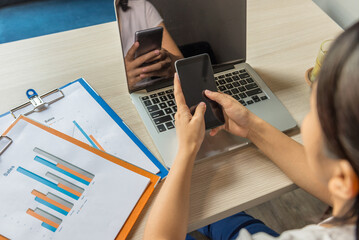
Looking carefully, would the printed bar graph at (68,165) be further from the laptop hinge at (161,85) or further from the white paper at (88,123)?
the laptop hinge at (161,85)

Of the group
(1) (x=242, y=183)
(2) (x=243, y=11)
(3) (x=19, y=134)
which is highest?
(2) (x=243, y=11)

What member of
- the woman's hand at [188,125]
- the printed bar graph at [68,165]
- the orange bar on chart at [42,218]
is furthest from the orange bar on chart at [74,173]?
the woman's hand at [188,125]

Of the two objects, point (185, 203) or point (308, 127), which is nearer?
point (308, 127)

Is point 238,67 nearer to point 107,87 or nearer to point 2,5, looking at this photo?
point 107,87

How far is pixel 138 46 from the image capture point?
31.1 inches

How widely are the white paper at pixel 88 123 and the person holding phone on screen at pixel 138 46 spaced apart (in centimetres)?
12

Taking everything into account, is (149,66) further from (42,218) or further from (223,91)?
(42,218)

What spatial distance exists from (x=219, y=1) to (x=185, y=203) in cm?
50

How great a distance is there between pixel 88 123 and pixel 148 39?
0.25 metres

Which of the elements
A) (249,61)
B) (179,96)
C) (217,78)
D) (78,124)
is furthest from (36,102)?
(249,61)

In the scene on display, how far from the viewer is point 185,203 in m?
0.66

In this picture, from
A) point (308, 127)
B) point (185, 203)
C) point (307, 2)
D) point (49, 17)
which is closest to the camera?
point (308, 127)

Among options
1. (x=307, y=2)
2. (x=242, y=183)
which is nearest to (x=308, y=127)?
(x=242, y=183)

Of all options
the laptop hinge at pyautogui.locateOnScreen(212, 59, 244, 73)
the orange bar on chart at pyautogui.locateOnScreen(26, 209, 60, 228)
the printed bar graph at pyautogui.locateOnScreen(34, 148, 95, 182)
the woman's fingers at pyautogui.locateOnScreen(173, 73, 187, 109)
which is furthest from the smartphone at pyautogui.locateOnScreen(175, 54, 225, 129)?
the orange bar on chart at pyautogui.locateOnScreen(26, 209, 60, 228)
